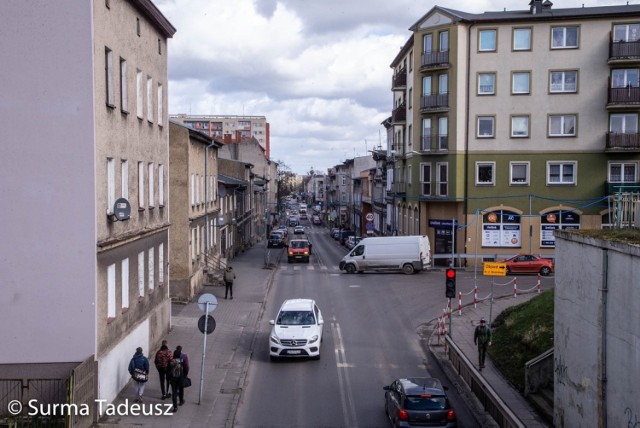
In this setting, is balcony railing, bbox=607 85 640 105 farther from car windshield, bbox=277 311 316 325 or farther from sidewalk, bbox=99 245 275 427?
car windshield, bbox=277 311 316 325

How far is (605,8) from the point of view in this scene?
1800 inches

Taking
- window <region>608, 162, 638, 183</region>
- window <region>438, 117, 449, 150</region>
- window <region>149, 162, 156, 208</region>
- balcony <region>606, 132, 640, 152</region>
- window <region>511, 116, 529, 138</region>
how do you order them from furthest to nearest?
window <region>438, 117, 449, 150</region> < window <region>511, 116, 529, 138</region> < window <region>608, 162, 638, 183</region> < balcony <region>606, 132, 640, 152</region> < window <region>149, 162, 156, 208</region>

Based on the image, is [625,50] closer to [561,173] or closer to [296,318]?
[561,173]

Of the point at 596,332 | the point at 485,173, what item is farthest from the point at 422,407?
the point at 485,173

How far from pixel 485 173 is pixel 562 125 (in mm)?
5882

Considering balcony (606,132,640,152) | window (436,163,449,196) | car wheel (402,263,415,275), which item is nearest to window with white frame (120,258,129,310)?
car wheel (402,263,415,275)

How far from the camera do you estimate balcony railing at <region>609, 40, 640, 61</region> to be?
43.7m

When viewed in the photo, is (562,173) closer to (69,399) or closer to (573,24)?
(573,24)

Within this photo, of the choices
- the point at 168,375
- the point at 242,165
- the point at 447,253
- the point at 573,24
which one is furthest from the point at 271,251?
the point at 168,375

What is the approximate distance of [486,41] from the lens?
152 feet

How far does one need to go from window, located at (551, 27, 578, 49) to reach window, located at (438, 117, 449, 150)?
8476 mm

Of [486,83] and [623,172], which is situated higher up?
[486,83]

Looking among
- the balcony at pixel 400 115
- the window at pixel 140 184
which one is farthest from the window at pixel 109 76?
the balcony at pixel 400 115

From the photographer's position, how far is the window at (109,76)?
654 inches
